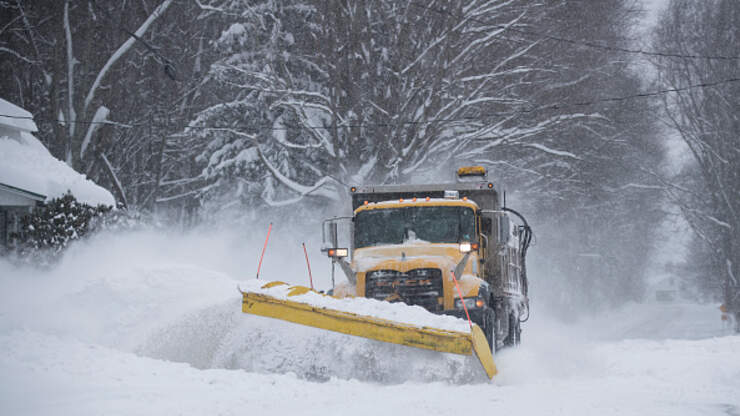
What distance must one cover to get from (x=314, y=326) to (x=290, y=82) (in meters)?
15.9

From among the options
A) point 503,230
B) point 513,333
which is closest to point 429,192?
point 503,230

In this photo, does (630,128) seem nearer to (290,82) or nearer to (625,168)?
(625,168)

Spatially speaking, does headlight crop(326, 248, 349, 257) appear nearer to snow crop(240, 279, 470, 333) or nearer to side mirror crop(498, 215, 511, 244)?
snow crop(240, 279, 470, 333)

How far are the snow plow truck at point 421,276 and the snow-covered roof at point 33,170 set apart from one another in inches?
374

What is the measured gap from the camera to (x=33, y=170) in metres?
18.9

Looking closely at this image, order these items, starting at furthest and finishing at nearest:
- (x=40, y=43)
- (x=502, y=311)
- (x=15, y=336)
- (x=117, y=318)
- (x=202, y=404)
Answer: (x=40, y=43)
(x=502, y=311)
(x=117, y=318)
(x=15, y=336)
(x=202, y=404)

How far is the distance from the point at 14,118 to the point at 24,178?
3.15 m

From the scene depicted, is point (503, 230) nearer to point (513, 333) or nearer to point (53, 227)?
point (513, 333)

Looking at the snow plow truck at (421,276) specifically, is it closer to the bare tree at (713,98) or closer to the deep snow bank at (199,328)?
the deep snow bank at (199,328)

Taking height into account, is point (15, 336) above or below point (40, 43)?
below

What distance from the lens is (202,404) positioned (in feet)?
21.0

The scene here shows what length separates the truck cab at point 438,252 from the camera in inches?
383

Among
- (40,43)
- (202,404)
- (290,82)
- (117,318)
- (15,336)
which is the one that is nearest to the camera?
(202,404)

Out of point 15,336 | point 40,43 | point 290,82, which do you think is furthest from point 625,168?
point 15,336
